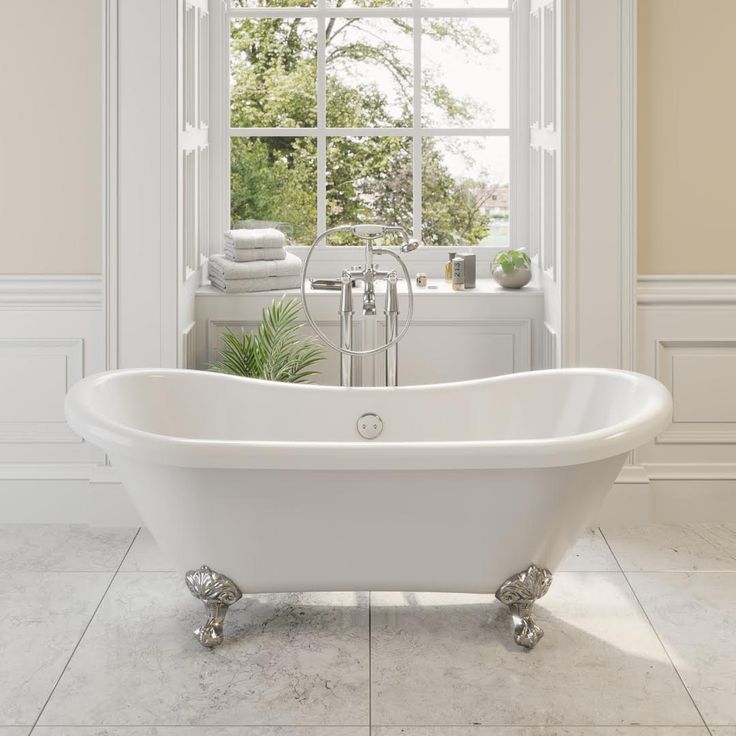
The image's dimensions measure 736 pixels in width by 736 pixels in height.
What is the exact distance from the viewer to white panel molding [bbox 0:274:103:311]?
367 cm

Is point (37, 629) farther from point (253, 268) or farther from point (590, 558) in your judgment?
point (590, 558)

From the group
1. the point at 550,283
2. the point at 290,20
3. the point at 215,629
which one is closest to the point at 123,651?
the point at 215,629

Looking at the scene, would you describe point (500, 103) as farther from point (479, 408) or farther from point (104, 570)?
point (104, 570)

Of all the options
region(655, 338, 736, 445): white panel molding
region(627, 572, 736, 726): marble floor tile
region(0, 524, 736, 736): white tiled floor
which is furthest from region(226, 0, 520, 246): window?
region(627, 572, 736, 726): marble floor tile

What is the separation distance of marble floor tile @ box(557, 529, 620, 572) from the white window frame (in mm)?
1251

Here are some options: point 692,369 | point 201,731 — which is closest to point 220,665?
point 201,731

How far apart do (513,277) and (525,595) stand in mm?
1489

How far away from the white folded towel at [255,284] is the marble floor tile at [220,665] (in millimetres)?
1170

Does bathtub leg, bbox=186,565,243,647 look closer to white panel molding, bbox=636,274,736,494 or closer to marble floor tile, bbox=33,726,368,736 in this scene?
marble floor tile, bbox=33,726,368,736

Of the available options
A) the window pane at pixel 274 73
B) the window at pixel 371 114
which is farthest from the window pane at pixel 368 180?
the window pane at pixel 274 73

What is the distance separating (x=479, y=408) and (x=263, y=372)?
0.79 meters

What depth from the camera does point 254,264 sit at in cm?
387

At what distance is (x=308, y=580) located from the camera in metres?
2.72

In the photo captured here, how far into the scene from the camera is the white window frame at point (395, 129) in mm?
4133
